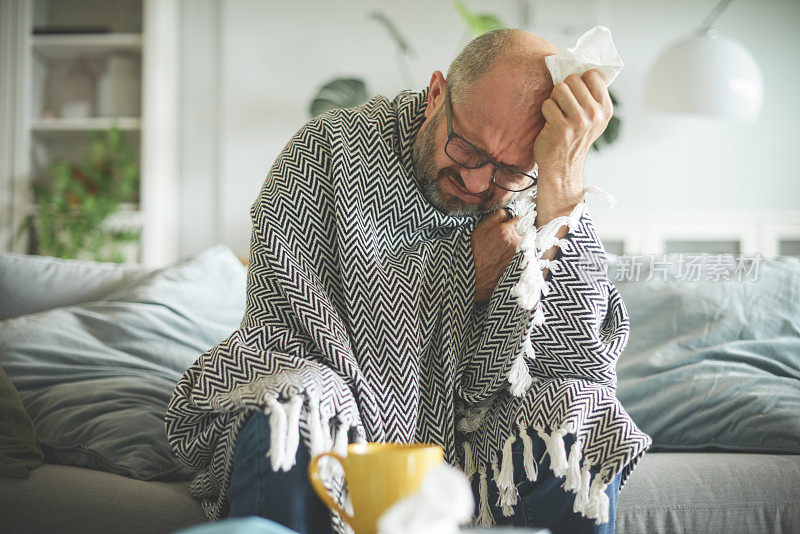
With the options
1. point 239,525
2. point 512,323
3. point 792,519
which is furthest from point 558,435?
point 792,519

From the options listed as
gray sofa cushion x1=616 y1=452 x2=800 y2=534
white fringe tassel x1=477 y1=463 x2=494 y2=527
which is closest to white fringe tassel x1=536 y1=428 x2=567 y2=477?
white fringe tassel x1=477 y1=463 x2=494 y2=527

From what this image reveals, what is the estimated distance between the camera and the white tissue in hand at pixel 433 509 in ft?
1.66

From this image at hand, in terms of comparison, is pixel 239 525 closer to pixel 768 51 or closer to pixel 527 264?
pixel 527 264

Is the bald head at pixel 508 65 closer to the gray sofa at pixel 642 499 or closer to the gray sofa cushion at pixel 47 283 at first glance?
the gray sofa at pixel 642 499

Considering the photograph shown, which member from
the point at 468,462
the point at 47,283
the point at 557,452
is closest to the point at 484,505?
the point at 468,462

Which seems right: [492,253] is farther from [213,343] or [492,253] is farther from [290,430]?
[213,343]

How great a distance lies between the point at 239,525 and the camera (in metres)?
0.58

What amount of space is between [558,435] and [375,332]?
0.99 feet

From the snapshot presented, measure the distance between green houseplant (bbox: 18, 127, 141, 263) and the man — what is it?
7.60ft

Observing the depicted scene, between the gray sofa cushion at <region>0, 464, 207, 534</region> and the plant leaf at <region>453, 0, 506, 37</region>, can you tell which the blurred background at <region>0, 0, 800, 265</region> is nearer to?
the plant leaf at <region>453, 0, 506, 37</region>

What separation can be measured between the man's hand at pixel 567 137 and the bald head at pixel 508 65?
3 centimetres

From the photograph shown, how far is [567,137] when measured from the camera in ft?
3.42

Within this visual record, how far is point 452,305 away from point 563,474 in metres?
0.31

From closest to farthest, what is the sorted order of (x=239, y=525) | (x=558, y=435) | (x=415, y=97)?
(x=239, y=525)
(x=558, y=435)
(x=415, y=97)
